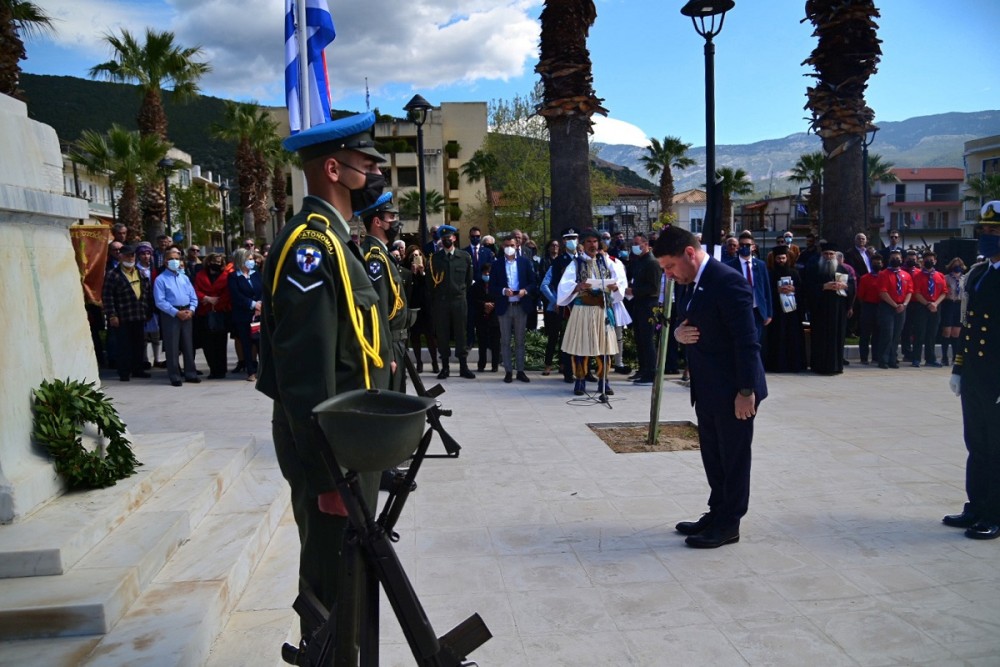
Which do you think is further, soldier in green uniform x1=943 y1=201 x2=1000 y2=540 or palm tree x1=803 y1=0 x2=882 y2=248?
palm tree x1=803 y1=0 x2=882 y2=248

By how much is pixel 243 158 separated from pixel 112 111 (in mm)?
98064

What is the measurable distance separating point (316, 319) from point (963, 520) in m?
4.89

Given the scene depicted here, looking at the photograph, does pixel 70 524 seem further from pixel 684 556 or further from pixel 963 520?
pixel 963 520

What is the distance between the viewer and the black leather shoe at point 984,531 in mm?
4973

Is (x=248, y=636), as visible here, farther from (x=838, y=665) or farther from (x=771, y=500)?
(x=771, y=500)

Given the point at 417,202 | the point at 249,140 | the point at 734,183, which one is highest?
the point at 249,140

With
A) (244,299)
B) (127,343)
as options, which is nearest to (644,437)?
(244,299)

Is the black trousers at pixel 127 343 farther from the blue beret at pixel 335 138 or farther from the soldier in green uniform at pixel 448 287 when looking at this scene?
the blue beret at pixel 335 138

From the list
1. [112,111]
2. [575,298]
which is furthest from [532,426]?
[112,111]

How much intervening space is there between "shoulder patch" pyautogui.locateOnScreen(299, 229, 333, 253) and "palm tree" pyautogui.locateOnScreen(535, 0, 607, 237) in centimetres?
1180

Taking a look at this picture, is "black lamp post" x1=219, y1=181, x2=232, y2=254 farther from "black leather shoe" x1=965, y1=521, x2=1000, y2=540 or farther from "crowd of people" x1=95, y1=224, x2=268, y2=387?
"black leather shoe" x1=965, y1=521, x2=1000, y2=540

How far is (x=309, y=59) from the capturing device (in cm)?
794

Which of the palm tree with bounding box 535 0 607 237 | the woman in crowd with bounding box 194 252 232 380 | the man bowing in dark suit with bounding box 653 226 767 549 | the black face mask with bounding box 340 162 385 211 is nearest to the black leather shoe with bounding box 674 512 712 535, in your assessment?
the man bowing in dark suit with bounding box 653 226 767 549

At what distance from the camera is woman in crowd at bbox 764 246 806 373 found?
39.7 ft
